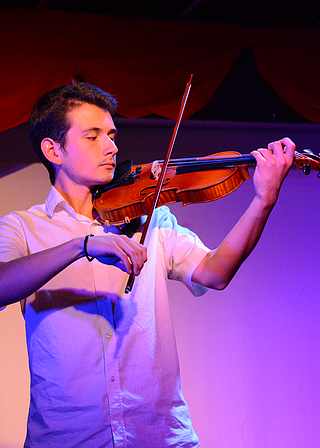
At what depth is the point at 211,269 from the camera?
2.18 m

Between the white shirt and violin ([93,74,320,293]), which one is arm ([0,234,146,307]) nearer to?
the white shirt

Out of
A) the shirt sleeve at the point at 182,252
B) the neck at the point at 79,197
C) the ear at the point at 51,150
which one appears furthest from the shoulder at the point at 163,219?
the ear at the point at 51,150

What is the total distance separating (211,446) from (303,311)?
106cm

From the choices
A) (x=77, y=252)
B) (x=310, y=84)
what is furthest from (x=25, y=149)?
(x=77, y=252)

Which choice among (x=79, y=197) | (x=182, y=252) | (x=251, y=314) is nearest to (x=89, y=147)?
(x=79, y=197)

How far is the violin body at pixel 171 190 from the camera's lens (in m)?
2.23

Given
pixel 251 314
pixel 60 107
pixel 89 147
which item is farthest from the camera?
pixel 251 314

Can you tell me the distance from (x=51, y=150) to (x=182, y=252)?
1.93ft

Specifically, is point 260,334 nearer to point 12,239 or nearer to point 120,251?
point 12,239

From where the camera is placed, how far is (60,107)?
2400 mm

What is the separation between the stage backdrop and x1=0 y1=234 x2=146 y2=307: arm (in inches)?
89.0

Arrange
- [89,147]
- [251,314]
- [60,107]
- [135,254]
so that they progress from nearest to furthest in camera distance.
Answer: [135,254], [89,147], [60,107], [251,314]

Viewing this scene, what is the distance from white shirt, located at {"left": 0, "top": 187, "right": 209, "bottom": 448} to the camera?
6.73 feet

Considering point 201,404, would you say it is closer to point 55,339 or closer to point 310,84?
point 310,84
